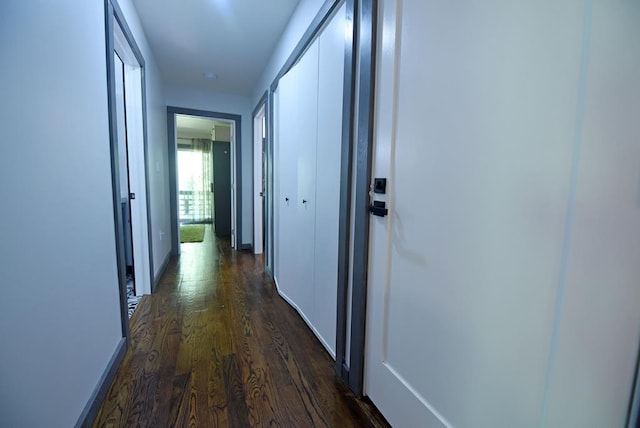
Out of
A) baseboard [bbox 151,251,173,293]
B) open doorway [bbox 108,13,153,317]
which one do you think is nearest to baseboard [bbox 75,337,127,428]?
open doorway [bbox 108,13,153,317]

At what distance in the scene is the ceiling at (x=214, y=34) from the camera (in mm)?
2051

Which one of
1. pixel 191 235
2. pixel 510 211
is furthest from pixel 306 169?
pixel 191 235

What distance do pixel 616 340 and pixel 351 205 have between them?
0.97m

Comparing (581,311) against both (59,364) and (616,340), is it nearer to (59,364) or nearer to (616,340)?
(616,340)

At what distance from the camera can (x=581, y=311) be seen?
0.57 meters

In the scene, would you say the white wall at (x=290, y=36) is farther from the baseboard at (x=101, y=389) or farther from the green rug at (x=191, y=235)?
the green rug at (x=191, y=235)

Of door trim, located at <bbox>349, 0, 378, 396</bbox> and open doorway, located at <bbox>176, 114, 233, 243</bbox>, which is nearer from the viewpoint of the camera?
door trim, located at <bbox>349, 0, 378, 396</bbox>

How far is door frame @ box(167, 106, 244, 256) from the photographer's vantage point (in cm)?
368

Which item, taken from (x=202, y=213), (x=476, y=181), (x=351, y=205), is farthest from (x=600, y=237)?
(x=202, y=213)

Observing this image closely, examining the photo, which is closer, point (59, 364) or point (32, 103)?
point (32, 103)

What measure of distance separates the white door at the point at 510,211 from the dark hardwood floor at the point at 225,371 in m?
0.44

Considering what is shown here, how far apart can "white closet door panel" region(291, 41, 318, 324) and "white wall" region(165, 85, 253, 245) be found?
7.01 feet

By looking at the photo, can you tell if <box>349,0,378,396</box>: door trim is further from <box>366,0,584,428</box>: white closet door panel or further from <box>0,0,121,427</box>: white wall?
<box>0,0,121,427</box>: white wall

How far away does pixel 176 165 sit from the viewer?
12.4 feet
